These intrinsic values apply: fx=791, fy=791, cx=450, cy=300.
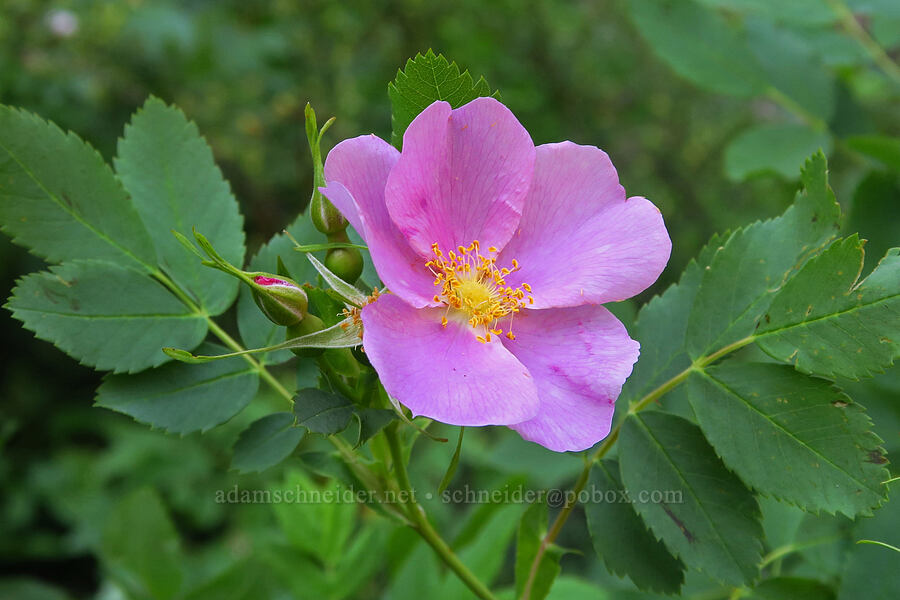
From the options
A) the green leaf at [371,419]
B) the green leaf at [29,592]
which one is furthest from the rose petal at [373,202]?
the green leaf at [29,592]

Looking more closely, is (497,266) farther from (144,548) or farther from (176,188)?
(144,548)

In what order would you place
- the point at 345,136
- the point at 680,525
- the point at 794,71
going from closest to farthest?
1. the point at 680,525
2. the point at 794,71
3. the point at 345,136

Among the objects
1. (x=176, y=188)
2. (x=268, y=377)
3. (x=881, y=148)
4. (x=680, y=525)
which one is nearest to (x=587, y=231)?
(x=680, y=525)

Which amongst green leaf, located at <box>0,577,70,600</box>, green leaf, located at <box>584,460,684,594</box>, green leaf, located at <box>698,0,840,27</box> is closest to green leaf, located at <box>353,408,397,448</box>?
green leaf, located at <box>584,460,684,594</box>

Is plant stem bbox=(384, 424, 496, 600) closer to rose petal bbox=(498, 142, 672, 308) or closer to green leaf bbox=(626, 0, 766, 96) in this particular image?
rose petal bbox=(498, 142, 672, 308)

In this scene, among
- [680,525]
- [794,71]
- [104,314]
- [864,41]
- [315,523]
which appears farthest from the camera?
[864,41]
